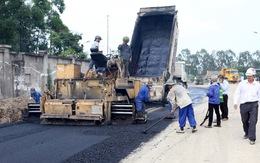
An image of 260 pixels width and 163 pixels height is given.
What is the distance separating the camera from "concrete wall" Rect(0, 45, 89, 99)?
13.3 metres

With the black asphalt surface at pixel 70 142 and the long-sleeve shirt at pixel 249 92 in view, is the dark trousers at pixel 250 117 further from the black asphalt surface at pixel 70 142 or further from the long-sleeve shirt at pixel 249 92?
the black asphalt surface at pixel 70 142

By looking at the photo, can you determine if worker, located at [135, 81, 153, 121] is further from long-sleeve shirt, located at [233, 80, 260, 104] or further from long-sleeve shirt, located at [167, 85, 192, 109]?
long-sleeve shirt, located at [233, 80, 260, 104]

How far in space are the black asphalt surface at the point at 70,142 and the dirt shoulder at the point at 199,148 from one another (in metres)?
0.32

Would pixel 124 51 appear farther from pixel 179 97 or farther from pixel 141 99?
pixel 179 97

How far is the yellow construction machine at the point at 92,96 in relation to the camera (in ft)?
27.9

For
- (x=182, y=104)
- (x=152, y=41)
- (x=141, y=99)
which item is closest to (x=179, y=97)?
(x=182, y=104)

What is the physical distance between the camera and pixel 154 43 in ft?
47.0

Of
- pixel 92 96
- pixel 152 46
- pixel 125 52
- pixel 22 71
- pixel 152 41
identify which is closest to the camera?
pixel 92 96

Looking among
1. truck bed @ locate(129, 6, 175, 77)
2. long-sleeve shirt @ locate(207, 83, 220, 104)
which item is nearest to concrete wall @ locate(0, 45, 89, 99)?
truck bed @ locate(129, 6, 175, 77)

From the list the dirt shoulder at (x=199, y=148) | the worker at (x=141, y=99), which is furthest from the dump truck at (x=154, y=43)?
the dirt shoulder at (x=199, y=148)

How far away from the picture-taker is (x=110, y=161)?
519 cm

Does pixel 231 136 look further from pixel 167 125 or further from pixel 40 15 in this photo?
pixel 40 15

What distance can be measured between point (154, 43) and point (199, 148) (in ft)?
29.0

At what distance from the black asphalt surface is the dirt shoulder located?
32 centimetres
